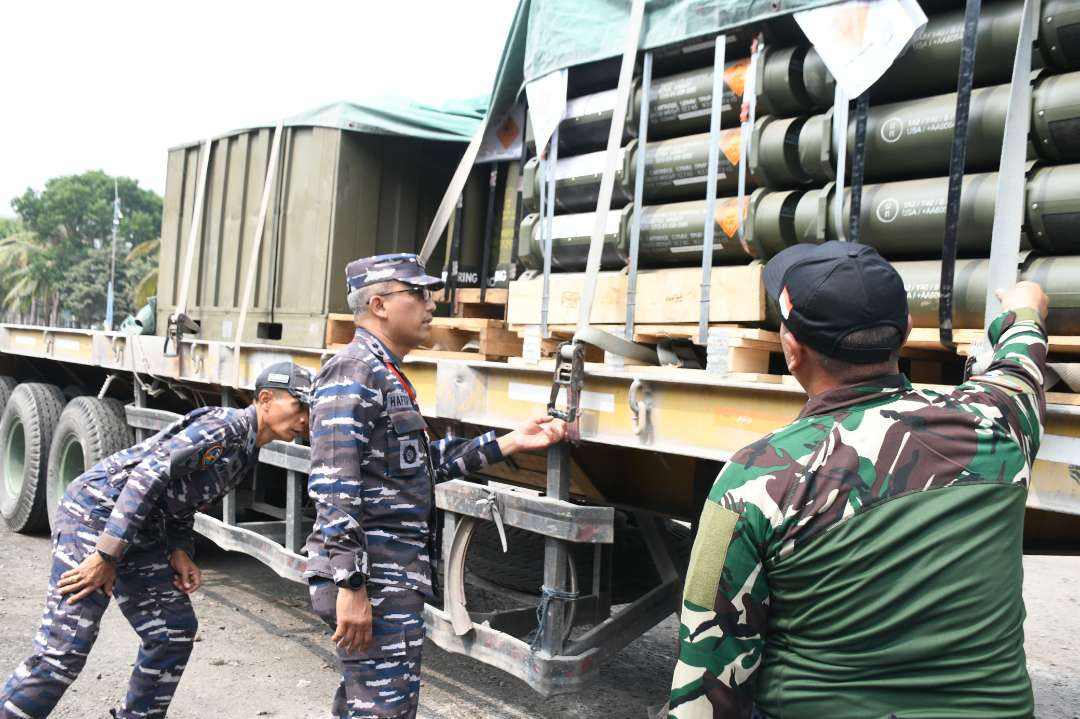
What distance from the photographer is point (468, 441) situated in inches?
131

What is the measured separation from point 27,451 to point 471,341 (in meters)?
4.15

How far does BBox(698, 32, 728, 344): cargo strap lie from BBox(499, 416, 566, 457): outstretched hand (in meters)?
0.57

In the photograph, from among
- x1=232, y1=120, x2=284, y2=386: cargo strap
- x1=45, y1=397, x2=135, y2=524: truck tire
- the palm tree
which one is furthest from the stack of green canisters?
the palm tree

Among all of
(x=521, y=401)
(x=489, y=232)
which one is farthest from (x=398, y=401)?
(x=489, y=232)

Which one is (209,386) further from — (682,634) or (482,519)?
(682,634)

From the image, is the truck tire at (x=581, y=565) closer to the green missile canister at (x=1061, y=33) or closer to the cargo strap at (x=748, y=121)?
the cargo strap at (x=748, y=121)

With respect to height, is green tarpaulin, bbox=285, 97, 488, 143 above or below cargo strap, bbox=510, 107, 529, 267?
above

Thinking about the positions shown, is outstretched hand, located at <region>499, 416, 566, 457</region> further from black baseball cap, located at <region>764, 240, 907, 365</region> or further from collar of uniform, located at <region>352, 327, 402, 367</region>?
black baseball cap, located at <region>764, 240, 907, 365</region>

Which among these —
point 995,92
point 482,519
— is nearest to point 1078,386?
point 995,92

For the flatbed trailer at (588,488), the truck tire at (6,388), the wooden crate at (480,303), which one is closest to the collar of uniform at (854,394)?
the flatbed trailer at (588,488)

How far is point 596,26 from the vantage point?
3.78 m

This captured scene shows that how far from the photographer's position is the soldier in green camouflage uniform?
55.4 inches

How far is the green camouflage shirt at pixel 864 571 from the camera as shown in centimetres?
141

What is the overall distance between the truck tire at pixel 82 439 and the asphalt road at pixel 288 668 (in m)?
0.68
